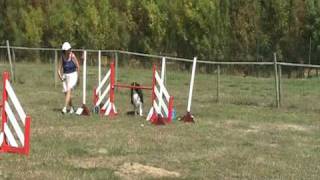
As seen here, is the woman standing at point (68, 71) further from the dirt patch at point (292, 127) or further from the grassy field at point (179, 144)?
the dirt patch at point (292, 127)

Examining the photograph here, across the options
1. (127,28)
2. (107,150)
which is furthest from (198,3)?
(107,150)

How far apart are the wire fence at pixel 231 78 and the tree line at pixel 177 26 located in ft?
10.2

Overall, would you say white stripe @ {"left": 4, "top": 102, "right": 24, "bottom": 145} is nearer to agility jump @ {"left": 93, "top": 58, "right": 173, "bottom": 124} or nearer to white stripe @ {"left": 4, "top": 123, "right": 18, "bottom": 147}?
white stripe @ {"left": 4, "top": 123, "right": 18, "bottom": 147}

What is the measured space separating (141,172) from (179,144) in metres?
2.57

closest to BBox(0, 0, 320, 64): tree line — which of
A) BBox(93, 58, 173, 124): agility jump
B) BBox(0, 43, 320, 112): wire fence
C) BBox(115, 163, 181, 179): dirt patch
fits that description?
BBox(0, 43, 320, 112): wire fence

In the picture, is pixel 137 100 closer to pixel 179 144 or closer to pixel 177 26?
pixel 179 144

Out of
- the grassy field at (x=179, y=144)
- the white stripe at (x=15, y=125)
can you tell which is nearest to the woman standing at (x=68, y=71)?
the grassy field at (x=179, y=144)

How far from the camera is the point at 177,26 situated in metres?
39.2

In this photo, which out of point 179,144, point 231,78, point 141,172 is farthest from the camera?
point 231,78

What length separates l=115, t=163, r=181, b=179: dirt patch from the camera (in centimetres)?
949

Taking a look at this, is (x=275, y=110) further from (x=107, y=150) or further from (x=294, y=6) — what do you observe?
(x=294, y=6)

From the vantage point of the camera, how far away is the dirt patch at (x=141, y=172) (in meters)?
9.49

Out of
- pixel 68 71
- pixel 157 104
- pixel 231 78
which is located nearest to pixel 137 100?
pixel 157 104

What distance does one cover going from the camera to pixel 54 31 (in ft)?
140
